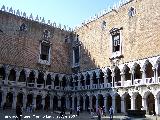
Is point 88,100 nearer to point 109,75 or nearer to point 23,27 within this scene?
point 109,75

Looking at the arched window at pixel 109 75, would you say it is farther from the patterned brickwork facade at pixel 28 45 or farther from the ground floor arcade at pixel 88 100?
the patterned brickwork facade at pixel 28 45

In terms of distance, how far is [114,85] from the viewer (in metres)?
29.8

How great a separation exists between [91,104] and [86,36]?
870 cm

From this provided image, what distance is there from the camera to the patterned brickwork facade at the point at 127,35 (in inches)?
1045

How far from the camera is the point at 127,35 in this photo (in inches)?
1150

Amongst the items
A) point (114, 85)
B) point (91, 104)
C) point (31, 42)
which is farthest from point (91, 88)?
point (31, 42)

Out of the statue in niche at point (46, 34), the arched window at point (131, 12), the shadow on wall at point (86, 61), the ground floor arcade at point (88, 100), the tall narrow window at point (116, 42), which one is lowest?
the ground floor arcade at point (88, 100)

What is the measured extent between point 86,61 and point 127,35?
288 inches

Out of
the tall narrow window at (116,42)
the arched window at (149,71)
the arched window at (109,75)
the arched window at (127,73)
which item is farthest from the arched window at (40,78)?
the arched window at (149,71)

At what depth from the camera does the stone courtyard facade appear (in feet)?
88.7

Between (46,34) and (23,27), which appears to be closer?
(23,27)

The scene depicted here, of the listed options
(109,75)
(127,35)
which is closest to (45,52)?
(109,75)

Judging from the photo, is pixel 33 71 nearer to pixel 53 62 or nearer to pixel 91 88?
pixel 53 62

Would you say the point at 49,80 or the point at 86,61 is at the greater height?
the point at 86,61
